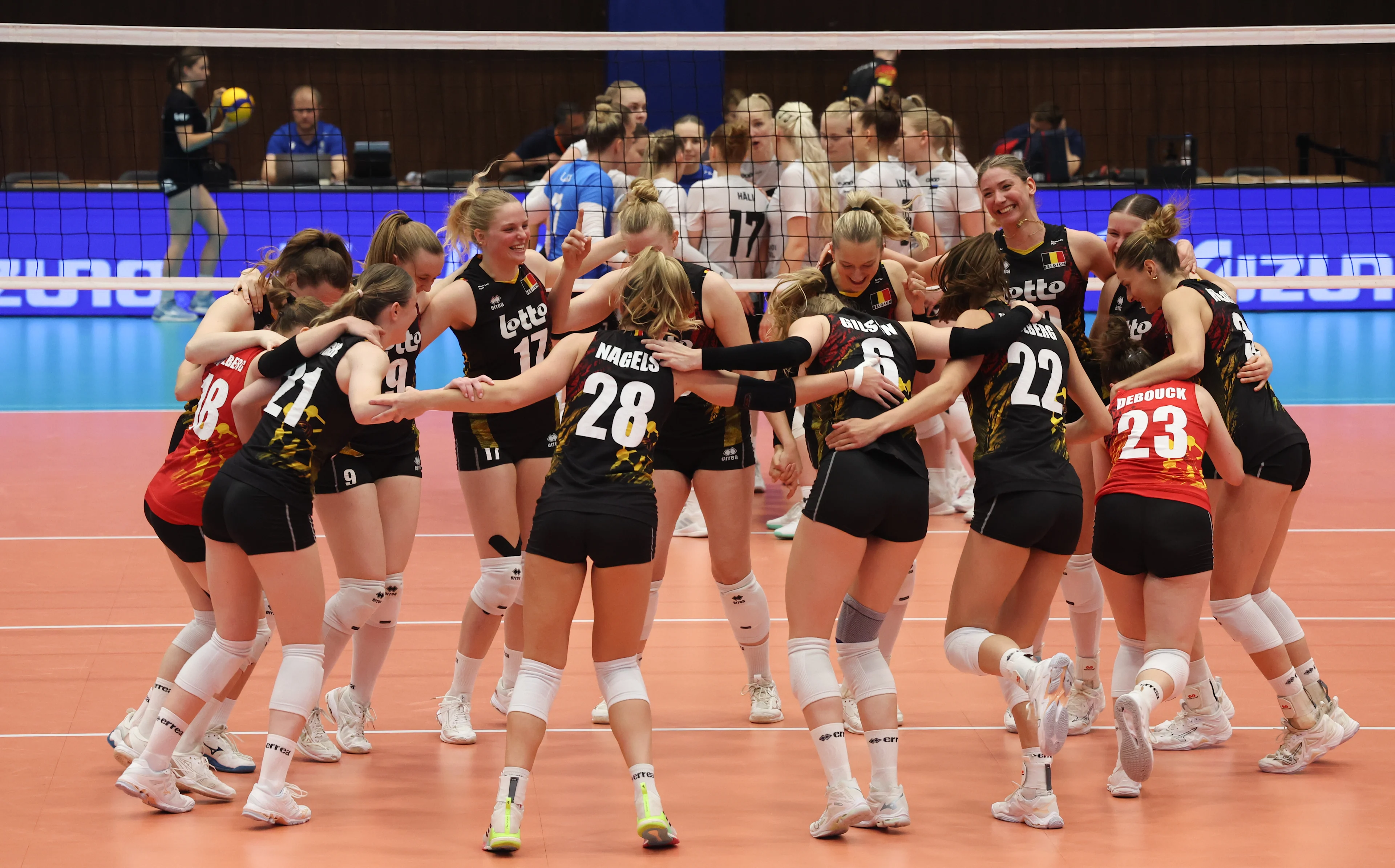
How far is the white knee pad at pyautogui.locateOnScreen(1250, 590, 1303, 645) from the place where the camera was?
510cm

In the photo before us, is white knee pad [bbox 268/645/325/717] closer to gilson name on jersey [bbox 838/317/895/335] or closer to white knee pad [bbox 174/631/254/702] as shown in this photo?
white knee pad [bbox 174/631/254/702]

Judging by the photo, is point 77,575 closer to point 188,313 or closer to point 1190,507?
point 1190,507

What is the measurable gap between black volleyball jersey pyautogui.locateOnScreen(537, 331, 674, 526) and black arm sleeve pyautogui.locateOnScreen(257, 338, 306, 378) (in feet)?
2.79

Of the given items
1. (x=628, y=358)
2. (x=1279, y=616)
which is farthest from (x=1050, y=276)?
(x=628, y=358)

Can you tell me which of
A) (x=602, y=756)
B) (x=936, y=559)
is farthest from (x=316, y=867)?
(x=936, y=559)

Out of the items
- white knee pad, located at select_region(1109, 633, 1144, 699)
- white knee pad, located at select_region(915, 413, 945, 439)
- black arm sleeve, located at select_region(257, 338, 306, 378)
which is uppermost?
black arm sleeve, located at select_region(257, 338, 306, 378)

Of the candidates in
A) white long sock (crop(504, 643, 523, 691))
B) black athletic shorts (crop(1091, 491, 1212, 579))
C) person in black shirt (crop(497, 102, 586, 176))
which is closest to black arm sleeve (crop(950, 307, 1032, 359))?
black athletic shorts (crop(1091, 491, 1212, 579))

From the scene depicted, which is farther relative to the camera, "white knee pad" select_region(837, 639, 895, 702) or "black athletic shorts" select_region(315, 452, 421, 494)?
"black athletic shorts" select_region(315, 452, 421, 494)

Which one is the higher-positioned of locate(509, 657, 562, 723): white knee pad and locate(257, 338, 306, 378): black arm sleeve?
locate(257, 338, 306, 378): black arm sleeve

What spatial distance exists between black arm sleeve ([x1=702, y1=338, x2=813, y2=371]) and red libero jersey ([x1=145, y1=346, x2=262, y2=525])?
1.52 m

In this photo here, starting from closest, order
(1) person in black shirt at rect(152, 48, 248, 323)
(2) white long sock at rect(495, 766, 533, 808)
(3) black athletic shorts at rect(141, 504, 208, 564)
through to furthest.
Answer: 1. (2) white long sock at rect(495, 766, 533, 808)
2. (3) black athletic shorts at rect(141, 504, 208, 564)
3. (1) person in black shirt at rect(152, 48, 248, 323)

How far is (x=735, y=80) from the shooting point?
1891 centimetres

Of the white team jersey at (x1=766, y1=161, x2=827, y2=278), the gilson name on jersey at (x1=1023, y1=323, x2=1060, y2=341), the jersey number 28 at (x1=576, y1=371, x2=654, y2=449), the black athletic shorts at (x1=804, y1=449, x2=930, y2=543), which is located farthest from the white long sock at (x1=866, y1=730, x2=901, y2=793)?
the white team jersey at (x1=766, y1=161, x2=827, y2=278)

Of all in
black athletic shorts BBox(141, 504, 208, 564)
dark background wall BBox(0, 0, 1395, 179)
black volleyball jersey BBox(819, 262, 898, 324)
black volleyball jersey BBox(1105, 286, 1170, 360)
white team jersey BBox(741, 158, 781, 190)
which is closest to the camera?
black athletic shorts BBox(141, 504, 208, 564)
